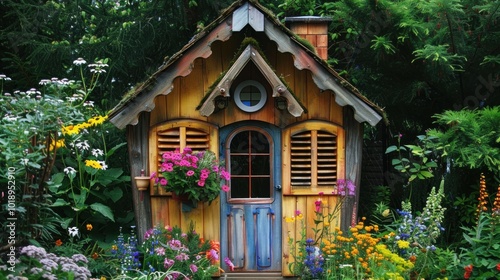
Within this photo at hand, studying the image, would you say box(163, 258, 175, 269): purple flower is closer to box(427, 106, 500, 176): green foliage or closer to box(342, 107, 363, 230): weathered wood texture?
box(342, 107, 363, 230): weathered wood texture

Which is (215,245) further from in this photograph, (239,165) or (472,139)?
(472,139)

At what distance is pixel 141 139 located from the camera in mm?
8562

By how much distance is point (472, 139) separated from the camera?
8.66 m

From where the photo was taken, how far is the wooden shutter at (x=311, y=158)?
8.59 meters

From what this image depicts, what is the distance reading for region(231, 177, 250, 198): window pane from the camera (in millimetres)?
8688

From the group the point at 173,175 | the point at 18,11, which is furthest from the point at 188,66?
the point at 18,11

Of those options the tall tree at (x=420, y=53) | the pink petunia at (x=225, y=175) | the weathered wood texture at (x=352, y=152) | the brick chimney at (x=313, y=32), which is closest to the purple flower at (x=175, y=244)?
the pink petunia at (x=225, y=175)

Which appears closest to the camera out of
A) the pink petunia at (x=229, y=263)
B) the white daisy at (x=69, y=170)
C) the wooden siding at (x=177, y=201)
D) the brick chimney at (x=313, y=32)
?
the white daisy at (x=69, y=170)

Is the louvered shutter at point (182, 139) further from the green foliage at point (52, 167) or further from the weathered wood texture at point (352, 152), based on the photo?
the weathered wood texture at point (352, 152)

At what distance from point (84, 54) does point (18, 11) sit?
1337 mm

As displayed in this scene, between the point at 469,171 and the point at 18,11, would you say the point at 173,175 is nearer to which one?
the point at 469,171

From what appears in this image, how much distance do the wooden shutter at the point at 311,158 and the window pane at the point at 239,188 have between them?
498 mm

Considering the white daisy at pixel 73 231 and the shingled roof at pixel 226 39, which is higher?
the shingled roof at pixel 226 39

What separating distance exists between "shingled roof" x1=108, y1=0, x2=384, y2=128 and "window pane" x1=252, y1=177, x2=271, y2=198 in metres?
1.34
